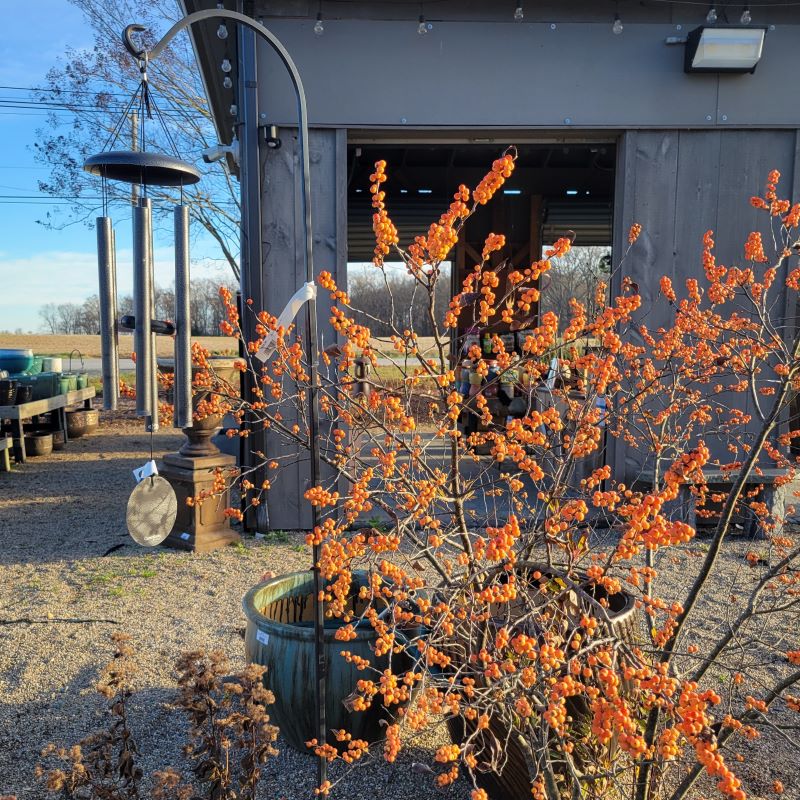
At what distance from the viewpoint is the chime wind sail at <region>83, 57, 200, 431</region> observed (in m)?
2.33

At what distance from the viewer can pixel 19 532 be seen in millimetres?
6199

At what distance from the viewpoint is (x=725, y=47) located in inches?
216

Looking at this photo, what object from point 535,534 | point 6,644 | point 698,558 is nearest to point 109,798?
point 535,534

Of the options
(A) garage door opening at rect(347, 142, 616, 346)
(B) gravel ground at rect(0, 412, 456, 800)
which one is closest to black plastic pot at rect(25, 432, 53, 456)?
(B) gravel ground at rect(0, 412, 456, 800)

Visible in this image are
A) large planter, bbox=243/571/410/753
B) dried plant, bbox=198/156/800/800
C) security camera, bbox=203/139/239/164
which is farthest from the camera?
security camera, bbox=203/139/239/164

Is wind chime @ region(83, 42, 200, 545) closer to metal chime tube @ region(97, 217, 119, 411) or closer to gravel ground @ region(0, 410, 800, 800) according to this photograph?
metal chime tube @ region(97, 217, 119, 411)

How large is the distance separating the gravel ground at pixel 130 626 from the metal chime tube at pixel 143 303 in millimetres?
1334

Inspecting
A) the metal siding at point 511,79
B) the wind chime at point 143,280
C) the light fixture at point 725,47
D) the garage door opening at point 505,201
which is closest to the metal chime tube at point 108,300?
the wind chime at point 143,280

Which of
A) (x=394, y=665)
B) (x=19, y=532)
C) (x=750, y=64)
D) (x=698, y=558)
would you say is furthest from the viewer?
(x=19, y=532)

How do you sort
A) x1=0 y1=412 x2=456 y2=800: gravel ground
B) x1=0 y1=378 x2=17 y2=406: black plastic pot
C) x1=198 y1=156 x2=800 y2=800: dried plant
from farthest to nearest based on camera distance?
x1=0 y1=378 x2=17 y2=406: black plastic pot < x1=0 y1=412 x2=456 y2=800: gravel ground < x1=198 y1=156 x2=800 y2=800: dried plant

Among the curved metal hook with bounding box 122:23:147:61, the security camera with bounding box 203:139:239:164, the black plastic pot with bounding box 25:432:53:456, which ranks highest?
the security camera with bounding box 203:139:239:164

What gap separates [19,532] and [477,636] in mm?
5242

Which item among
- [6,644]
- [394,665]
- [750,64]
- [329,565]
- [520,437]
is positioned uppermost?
[750,64]

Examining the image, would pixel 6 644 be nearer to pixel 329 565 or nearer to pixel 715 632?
pixel 329 565
